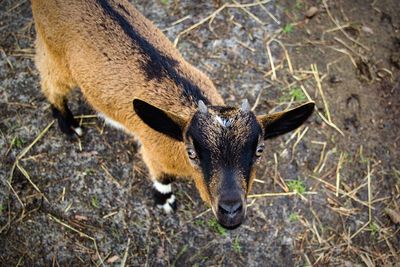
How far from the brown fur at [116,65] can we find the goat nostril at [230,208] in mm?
674

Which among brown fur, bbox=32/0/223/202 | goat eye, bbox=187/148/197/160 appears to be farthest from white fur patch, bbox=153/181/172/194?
goat eye, bbox=187/148/197/160

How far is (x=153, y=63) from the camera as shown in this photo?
3.68 meters

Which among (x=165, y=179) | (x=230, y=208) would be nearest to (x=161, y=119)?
(x=230, y=208)

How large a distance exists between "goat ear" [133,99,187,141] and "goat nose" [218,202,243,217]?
68cm

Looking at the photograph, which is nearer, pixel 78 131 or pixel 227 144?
pixel 227 144

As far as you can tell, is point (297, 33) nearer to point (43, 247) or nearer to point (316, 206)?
point (316, 206)

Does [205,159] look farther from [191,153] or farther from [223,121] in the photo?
[223,121]

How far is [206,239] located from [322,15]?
3.15 meters

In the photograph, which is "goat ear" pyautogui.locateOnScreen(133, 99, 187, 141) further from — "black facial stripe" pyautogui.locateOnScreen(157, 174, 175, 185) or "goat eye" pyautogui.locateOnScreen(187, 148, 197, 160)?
"black facial stripe" pyautogui.locateOnScreen(157, 174, 175, 185)


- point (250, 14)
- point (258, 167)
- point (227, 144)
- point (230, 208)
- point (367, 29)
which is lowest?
point (258, 167)

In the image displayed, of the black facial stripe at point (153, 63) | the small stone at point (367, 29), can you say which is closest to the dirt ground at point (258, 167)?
the small stone at point (367, 29)

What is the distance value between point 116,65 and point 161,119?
85cm

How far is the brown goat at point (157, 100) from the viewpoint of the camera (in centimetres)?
298

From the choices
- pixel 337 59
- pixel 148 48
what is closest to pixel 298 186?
pixel 337 59
